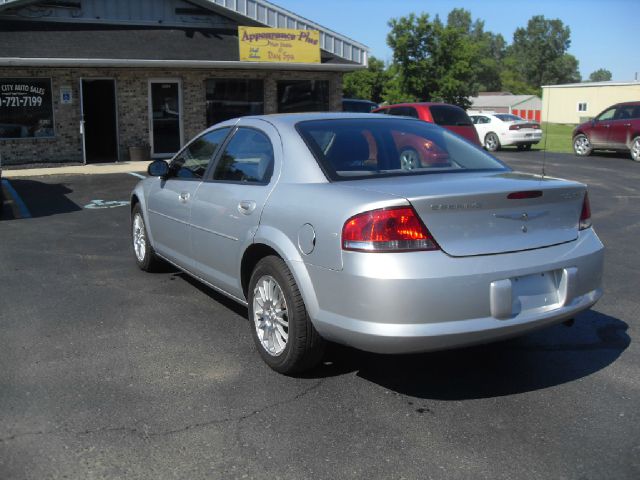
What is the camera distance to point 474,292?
3506mm

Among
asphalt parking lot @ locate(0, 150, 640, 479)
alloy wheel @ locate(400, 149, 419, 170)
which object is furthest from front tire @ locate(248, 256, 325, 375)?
alloy wheel @ locate(400, 149, 419, 170)

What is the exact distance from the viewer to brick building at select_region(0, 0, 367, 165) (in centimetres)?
1697

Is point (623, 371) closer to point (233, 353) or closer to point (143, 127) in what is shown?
point (233, 353)

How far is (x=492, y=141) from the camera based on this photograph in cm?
2600

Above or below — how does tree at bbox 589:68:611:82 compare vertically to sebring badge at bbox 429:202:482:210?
above

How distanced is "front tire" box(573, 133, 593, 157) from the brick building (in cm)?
786

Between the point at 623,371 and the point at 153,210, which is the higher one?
the point at 153,210

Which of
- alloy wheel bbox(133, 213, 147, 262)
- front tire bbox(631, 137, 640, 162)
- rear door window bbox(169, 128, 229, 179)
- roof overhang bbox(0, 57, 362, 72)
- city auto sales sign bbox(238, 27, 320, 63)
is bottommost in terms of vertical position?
alloy wheel bbox(133, 213, 147, 262)

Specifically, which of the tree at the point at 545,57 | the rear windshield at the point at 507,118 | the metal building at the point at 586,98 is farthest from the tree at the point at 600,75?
the rear windshield at the point at 507,118

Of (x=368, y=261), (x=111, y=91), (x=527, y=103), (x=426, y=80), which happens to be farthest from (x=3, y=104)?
(x=527, y=103)

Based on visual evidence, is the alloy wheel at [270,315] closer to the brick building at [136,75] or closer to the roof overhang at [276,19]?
the brick building at [136,75]

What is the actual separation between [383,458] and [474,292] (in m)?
→ 0.96

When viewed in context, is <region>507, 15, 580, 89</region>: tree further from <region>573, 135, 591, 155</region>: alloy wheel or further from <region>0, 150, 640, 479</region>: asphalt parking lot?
<region>0, 150, 640, 479</region>: asphalt parking lot

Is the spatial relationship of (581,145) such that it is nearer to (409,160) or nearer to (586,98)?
(409,160)
